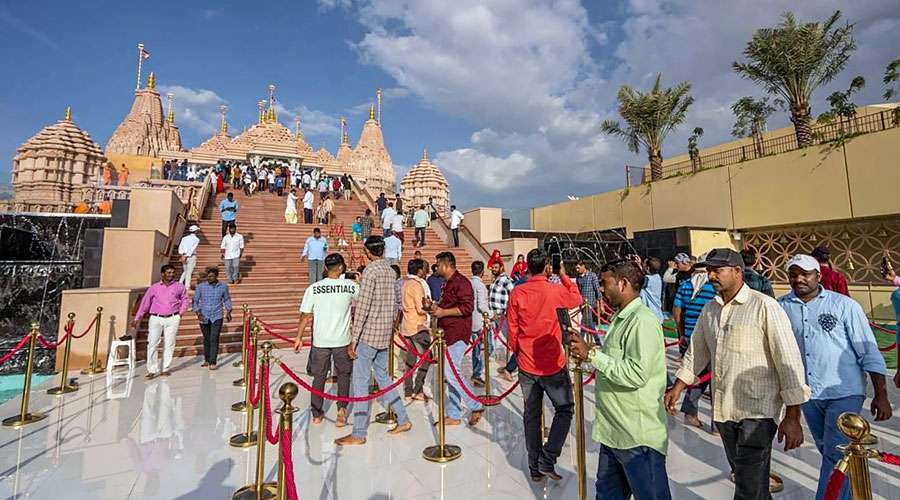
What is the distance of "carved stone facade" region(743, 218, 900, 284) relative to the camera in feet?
43.5

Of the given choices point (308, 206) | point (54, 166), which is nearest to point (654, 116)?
point (308, 206)

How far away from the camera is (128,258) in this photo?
30.5ft

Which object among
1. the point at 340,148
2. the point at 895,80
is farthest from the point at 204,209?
the point at 340,148

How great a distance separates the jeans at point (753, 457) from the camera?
224 centimetres

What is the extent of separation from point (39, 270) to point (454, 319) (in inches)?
531

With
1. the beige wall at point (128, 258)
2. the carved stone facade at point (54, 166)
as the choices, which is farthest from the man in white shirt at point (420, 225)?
the carved stone facade at point (54, 166)

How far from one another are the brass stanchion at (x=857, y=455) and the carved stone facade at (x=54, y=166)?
1409 inches

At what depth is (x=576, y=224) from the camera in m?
24.6

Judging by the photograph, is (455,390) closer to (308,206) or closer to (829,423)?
(829,423)

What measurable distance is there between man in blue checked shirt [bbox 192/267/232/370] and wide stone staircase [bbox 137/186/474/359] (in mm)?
1055

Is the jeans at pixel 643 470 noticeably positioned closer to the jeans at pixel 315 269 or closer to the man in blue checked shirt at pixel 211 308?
the man in blue checked shirt at pixel 211 308

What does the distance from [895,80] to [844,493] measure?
21.8 metres

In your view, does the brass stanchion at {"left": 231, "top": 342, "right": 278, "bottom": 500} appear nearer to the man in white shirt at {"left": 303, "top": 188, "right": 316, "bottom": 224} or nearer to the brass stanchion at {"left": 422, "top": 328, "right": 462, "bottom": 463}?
the brass stanchion at {"left": 422, "top": 328, "right": 462, "bottom": 463}

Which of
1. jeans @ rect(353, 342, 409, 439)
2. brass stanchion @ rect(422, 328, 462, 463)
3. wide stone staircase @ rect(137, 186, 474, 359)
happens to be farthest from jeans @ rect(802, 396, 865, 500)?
wide stone staircase @ rect(137, 186, 474, 359)
